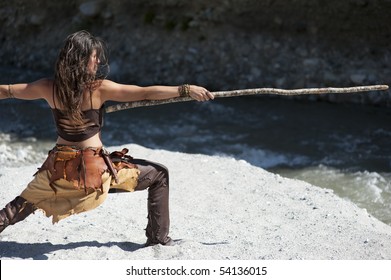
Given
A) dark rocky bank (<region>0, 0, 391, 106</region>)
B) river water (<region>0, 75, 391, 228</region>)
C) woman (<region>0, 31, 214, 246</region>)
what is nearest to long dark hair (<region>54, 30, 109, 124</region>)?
woman (<region>0, 31, 214, 246</region>)

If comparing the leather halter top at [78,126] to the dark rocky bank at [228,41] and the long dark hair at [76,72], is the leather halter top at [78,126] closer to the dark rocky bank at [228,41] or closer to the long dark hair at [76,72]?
the long dark hair at [76,72]

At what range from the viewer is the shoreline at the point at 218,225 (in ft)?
14.8

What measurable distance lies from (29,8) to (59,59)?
25.8 ft

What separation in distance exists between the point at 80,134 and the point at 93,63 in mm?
411

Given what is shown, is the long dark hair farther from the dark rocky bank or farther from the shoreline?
the dark rocky bank

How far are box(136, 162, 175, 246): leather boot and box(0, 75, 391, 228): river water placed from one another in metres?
2.87

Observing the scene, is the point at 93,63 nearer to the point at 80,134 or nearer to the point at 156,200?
the point at 80,134

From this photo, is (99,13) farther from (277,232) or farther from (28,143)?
(277,232)

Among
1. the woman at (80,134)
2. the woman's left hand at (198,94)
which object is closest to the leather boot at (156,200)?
the woman at (80,134)

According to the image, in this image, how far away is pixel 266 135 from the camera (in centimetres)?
859

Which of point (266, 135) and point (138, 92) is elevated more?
point (266, 135)

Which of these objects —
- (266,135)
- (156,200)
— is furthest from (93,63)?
(266,135)

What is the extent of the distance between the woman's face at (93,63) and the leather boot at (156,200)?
2.06 feet

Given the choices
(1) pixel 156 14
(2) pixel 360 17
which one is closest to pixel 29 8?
(1) pixel 156 14
